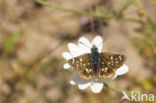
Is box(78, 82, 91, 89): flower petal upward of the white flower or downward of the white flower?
downward

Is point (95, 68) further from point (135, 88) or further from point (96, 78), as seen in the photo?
point (135, 88)

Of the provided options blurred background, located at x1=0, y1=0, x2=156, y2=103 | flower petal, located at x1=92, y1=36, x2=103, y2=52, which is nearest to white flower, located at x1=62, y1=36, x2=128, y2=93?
flower petal, located at x1=92, y1=36, x2=103, y2=52

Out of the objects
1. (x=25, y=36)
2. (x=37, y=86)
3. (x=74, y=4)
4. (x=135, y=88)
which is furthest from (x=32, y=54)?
(x=135, y=88)

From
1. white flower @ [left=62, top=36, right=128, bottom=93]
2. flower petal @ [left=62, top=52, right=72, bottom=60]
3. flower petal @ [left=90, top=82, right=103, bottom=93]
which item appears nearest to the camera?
flower petal @ [left=90, top=82, right=103, bottom=93]

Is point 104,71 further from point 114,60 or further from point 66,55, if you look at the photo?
point 66,55

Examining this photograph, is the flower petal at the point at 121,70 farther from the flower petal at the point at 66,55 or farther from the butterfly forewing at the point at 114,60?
the flower petal at the point at 66,55

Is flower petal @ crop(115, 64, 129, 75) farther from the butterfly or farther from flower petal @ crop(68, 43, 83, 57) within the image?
flower petal @ crop(68, 43, 83, 57)
